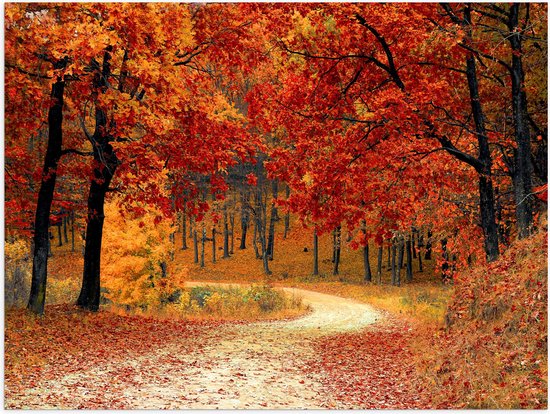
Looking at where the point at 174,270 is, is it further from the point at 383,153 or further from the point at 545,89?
the point at 545,89

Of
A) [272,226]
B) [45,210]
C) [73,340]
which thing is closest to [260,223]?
Answer: [272,226]

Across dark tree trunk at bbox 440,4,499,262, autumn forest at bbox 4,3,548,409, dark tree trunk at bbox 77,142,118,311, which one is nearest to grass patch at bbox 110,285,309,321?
autumn forest at bbox 4,3,548,409

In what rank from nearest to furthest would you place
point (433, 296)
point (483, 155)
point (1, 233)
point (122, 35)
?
point (1, 233) → point (122, 35) → point (483, 155) → point (433, 296)

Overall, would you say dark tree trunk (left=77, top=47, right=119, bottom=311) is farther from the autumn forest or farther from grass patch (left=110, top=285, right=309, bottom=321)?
grass patch (left=110, top=285, right=309, bottom=321)

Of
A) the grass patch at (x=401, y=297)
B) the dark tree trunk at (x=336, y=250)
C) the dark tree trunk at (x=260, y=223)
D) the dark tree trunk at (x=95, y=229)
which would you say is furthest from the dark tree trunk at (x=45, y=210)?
the dark tree trunk at (x=260, y=223)

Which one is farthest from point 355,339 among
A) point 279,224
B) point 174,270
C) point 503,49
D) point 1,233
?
point 279,224

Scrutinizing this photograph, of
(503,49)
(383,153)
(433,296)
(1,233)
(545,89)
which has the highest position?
(503,49)

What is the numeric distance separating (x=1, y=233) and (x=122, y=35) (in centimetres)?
413

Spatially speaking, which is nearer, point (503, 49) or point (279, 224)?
point (503, 49)

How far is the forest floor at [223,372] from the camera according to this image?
765 centimetres

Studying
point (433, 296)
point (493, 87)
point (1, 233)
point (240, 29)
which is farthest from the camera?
point (433, 296)

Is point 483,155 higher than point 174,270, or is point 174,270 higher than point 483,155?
point 483,155

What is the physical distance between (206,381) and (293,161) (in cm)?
557

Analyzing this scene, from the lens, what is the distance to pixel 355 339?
1366 centimetres
